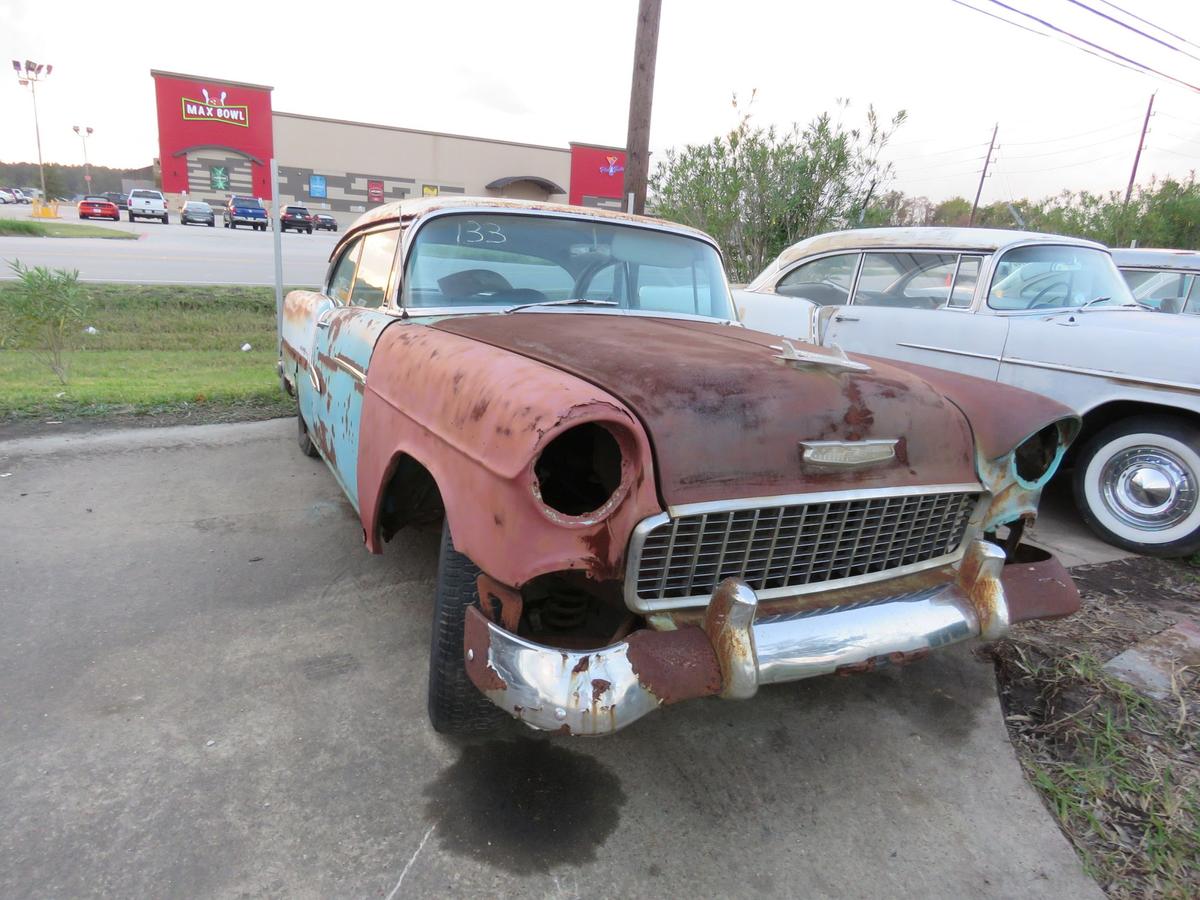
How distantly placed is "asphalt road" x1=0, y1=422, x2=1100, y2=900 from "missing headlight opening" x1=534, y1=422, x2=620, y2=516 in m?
0.82

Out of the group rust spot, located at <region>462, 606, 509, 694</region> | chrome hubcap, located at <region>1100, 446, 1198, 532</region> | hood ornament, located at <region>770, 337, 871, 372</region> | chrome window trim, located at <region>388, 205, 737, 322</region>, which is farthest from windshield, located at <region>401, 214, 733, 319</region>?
chrome hubcap, located at <region>1100, 446, 1198, 532</region>

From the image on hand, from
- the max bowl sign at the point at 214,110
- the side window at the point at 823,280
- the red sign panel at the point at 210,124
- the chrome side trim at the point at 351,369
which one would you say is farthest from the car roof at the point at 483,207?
the max bowl sign at the point at 214,110

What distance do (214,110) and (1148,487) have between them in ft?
155

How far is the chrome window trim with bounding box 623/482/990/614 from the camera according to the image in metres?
1.72

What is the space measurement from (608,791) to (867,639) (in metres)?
0.86

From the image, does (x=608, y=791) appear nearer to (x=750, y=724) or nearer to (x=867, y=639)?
(x=750, y=724)

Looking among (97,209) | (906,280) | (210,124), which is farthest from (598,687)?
(210,124)

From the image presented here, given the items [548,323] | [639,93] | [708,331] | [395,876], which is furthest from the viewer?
[639,93]

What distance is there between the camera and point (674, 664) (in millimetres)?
1718

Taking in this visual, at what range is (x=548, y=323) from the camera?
265cm

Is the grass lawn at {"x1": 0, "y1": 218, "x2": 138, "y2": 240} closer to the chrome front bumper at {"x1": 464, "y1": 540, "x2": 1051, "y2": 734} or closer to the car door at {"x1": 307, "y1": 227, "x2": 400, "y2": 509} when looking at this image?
the car door at {"x1": 307, "y1": 227, "x2": 400, "y2": 509}

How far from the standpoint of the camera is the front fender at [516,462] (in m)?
1.65

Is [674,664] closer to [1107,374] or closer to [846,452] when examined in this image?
[846,452]

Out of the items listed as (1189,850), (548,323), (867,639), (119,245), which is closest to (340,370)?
(548,323)
